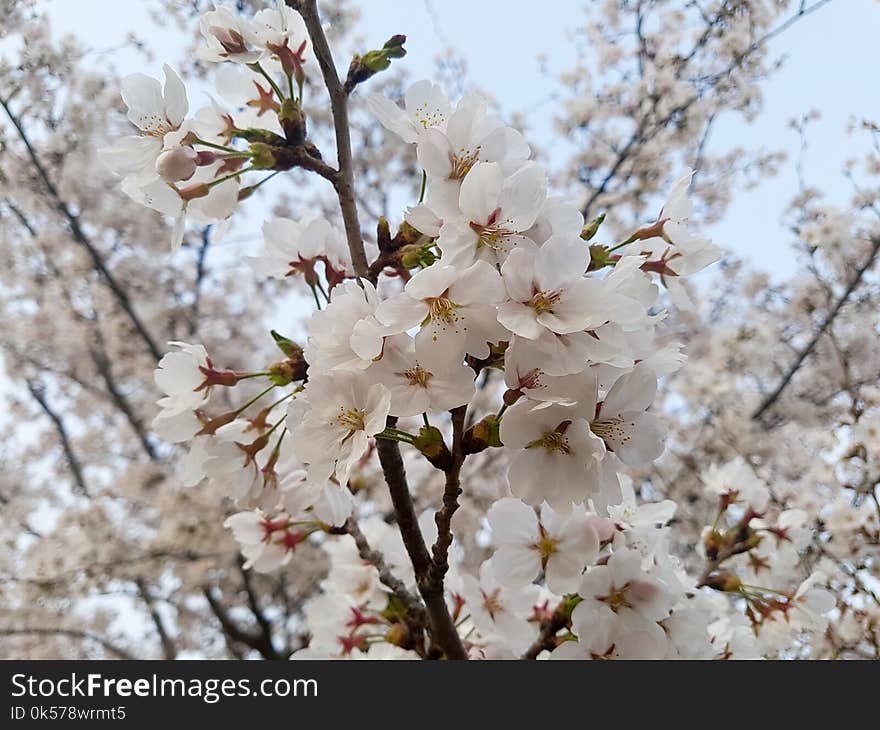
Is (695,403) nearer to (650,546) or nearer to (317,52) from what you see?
(650,546)

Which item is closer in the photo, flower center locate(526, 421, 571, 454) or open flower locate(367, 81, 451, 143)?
flower center locate(526, 421, 571, 454)

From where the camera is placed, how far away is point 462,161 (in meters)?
0.54

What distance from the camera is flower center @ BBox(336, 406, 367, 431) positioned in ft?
1.72

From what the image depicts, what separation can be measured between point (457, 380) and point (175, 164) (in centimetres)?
34

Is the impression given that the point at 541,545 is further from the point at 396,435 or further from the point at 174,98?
the point at 174,98

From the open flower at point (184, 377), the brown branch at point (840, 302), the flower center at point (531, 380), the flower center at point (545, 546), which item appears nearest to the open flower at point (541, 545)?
the flower center at point (545, 546)

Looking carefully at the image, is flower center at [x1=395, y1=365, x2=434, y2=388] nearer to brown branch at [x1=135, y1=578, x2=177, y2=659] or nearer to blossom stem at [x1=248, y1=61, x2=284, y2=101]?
blossom stem at [x1=248, y1=61, x2=284, y2=101]

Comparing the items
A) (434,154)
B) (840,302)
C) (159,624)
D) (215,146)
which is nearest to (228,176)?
(215,146)

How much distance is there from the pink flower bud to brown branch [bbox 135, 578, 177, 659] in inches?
98.6

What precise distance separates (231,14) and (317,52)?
0.09 m

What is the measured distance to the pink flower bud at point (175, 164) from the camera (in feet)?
2.02

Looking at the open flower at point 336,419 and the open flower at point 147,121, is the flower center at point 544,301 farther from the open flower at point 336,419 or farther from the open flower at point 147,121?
the open flower at point 147,121

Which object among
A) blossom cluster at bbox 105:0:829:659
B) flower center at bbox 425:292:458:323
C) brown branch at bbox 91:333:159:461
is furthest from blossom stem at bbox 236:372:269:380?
brown branch at bbox 91:333:159:461

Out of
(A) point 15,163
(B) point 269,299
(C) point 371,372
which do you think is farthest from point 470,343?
(B) point 269,299
